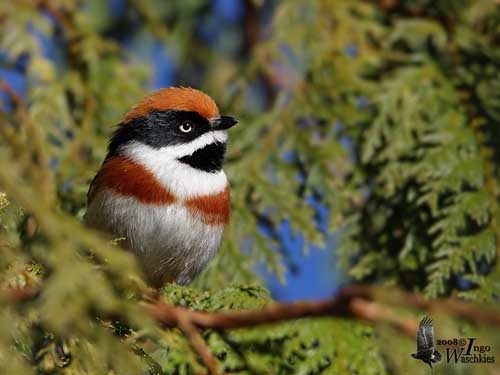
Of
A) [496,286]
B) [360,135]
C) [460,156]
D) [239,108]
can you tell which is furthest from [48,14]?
[496,286]

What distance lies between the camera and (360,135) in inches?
A: 186

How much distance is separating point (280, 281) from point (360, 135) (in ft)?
3.52

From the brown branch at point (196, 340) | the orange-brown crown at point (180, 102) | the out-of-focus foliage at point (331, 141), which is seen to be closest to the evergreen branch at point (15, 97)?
the out-of-focus foliage at point (331, 141)

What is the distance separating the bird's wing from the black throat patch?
1.73 metres

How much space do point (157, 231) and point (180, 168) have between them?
1.30ft

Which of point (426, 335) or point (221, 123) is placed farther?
point (221, 123)

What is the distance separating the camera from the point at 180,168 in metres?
4.06

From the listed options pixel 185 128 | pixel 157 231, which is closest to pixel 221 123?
pixel 185 128

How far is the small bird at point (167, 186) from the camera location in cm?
388

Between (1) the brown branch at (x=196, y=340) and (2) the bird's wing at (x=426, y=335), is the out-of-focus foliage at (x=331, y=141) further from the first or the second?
(1) the brown branch at (x=196, y=340)

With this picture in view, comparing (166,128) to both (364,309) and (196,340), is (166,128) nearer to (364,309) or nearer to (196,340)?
(196,340)

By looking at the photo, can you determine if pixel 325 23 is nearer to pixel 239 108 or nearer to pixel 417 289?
pixel 239 108

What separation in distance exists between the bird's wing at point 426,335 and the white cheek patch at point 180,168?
5.12 ft

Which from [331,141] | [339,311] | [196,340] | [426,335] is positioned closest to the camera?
[339,311]
